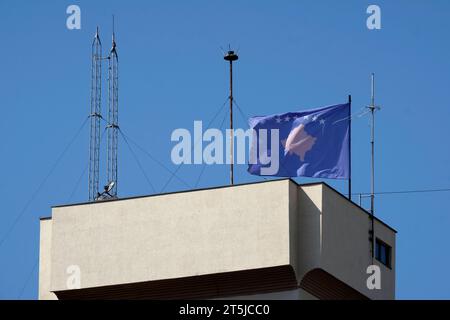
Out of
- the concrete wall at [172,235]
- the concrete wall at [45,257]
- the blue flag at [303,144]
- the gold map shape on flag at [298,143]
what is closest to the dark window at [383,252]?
the blue flag at [303,144]

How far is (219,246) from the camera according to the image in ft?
237

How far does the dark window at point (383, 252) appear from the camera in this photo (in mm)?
76625

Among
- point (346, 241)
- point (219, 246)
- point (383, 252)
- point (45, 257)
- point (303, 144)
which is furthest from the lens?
point (45, 257)

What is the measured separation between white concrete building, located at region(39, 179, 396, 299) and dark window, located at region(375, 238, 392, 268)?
0.09 m

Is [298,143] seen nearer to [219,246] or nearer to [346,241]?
→ [346,241]

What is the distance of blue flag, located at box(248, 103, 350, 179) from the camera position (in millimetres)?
74625

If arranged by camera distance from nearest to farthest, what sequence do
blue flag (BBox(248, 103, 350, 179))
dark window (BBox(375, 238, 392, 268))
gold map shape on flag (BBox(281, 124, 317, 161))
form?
blue flag (BBox(248, 103, 350, 179)) < gold map shape on flag (BBox(281, 124, 317, 161)) < dark window (BBox(375, 238, 392, 268))

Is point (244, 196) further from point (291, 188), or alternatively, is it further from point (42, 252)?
point (42, 252)

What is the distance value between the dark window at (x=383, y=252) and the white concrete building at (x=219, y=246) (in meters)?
0.09

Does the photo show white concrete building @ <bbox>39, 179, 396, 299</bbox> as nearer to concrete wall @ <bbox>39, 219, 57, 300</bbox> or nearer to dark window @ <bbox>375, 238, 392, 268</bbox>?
dark window @ <bbox>375, 238, 392, 268</bbox>

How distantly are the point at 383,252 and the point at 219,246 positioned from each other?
916 centimetres

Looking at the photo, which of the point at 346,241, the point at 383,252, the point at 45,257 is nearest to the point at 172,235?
the point at 346,241

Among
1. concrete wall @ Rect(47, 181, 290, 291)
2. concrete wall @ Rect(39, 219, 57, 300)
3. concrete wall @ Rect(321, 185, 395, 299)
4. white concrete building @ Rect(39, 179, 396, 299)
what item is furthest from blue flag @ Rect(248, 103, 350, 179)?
concrete wall @ Rect(39, 219, 57, 300)
